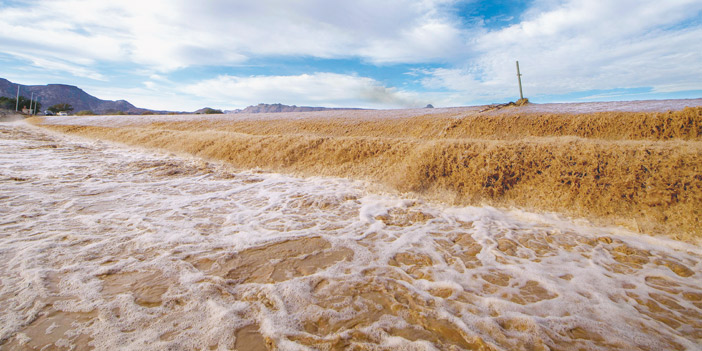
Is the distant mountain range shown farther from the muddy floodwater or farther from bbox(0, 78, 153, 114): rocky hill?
the muddy floodwater

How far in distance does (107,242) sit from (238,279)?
6.24 feet

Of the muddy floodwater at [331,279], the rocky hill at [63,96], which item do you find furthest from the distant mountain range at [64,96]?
the muddy floodwater at [331,279]

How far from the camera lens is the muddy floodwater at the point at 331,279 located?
6.59 feet

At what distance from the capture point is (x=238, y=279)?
2.73 metres

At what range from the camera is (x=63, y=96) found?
13275cm

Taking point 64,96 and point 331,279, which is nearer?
point 331,279

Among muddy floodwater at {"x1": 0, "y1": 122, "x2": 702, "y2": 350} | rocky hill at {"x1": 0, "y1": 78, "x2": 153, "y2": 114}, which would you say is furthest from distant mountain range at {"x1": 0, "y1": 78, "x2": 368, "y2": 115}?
muddy floodwater at {"x1": 0, "y1": 122, "x2": 702, "y2": 350}

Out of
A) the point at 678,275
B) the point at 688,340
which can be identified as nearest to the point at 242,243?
the point at 688,340

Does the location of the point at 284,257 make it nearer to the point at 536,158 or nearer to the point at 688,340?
the point at 688,340

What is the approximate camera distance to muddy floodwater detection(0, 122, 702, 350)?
79.1 inches

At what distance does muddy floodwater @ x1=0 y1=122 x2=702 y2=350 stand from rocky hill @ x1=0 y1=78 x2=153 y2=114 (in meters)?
142

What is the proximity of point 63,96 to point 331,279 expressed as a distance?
623 feet

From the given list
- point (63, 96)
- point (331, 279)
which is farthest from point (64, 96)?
point (331, 279)

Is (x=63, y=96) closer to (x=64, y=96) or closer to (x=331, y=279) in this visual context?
(x=64, y=96)
